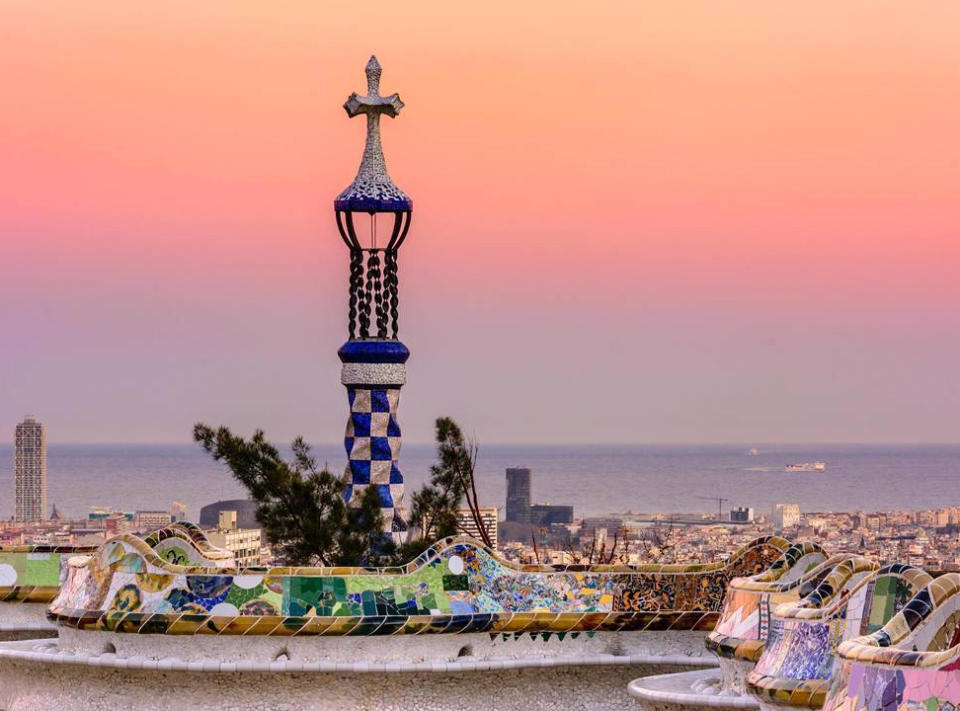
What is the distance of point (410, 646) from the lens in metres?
19.0

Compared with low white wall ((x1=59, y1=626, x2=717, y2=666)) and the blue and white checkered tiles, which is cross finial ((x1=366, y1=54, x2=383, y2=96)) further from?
low white wall ((x1=59, y1=626, x2=717, y2=666))

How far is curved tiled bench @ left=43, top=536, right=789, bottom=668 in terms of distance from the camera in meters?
18.9

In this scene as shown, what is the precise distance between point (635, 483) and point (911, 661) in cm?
12053

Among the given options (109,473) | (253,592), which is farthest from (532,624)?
(109,473)

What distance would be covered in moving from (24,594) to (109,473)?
418 ft

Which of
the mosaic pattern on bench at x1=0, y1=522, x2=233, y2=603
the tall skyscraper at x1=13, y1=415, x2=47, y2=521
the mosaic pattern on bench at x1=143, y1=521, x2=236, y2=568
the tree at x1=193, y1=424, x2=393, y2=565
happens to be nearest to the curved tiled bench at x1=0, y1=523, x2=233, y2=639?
the mosaic pattern on bench at x1=0, y1=522, x2=233, y2=603

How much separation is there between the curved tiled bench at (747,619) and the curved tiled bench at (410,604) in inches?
81.0

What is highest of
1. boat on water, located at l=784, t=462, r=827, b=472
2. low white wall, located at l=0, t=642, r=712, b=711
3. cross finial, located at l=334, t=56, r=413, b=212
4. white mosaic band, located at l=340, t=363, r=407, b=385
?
boat on water, located at l=784, t=462, r=827, b=472

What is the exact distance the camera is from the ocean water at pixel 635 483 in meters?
103

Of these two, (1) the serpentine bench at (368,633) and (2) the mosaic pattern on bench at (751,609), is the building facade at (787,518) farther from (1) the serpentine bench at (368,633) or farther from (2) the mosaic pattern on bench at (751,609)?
(2) the mosaic pattern on bench at (751,609)

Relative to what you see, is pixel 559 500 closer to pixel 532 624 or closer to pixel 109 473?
pixel 109 473

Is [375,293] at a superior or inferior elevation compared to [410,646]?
superior

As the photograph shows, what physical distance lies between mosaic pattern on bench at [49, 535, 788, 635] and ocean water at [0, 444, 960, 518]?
205 ft

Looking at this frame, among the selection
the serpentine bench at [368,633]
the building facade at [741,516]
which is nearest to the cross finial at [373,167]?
the serpentine bench at [368,633]
